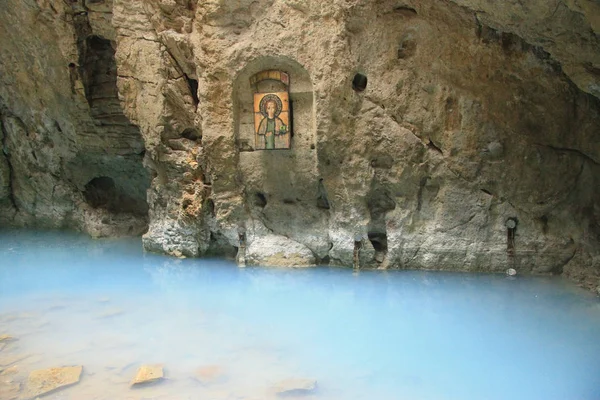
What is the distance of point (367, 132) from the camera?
5.84 metres

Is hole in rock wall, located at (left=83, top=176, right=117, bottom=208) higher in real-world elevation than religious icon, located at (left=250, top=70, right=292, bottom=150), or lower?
lower

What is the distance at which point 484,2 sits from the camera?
163 inches

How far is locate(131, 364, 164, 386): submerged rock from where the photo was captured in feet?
10.7

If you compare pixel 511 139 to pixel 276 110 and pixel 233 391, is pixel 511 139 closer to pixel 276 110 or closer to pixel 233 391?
pixel 276 110

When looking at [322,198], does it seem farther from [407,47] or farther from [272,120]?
[407,47]

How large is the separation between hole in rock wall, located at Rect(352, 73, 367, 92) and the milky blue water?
2.25m

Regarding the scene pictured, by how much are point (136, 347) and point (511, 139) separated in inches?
174

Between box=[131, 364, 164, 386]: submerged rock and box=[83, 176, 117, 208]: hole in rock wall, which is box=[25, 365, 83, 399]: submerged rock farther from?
box=[83, 176, 117, 208]: hole in rock wall

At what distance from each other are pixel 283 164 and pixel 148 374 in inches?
136

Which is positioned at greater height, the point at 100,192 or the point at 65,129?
the point at 65,129

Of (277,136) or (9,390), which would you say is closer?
(9,390)

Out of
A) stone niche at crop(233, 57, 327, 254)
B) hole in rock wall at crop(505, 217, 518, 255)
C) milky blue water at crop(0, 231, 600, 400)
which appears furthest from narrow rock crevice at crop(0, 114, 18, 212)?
hole in rock wall at crop(505, 217, 518, 255)

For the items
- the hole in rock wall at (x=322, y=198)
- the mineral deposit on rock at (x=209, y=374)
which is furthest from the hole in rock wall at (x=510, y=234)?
the mineral deposit on rock at (x=209, y=374)

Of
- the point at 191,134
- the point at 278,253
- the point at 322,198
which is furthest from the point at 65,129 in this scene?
the point at 322,198
